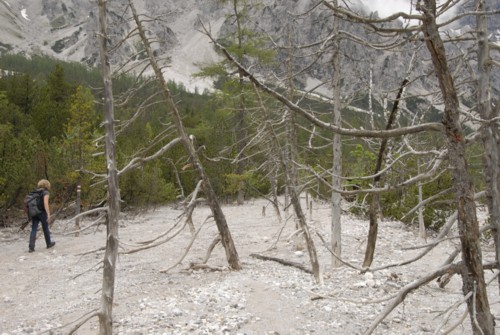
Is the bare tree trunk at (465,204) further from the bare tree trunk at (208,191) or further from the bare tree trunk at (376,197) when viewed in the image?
the bare tree trunk at (208,191)

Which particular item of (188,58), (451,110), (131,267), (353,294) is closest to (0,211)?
(131,267)

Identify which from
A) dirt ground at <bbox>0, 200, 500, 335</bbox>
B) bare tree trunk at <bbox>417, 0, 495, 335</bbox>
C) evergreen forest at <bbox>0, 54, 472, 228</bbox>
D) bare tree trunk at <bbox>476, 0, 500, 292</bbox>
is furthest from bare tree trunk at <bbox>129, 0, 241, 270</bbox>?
bare tree trunk at <bbox>417, 0, 495, 335</bbox>

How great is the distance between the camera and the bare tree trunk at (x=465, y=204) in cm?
240

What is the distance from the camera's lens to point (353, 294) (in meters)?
7.30

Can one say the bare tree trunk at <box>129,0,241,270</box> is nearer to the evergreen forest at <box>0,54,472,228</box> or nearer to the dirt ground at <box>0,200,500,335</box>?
the evergreen forest at <box>0,54,472,228</box>

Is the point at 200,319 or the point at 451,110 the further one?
the point at 200,319

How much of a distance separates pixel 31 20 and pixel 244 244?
658 ft

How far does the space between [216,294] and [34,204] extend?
6257 millimetres

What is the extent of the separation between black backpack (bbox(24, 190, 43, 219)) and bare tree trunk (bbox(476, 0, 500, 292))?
33.6ft

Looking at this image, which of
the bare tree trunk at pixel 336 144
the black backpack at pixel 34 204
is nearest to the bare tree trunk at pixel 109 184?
the bare tree trunk at pixel 336 144

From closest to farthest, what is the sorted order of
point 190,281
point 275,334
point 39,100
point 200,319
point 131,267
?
point 275,334 → point 200,319 → point 190,281 → point 131,267 → point 39,100

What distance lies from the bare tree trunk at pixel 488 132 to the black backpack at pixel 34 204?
404 inches

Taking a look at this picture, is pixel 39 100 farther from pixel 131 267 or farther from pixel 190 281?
pixel 190 281

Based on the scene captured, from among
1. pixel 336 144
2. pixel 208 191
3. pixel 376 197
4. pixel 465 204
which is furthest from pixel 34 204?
pixel 465 204
